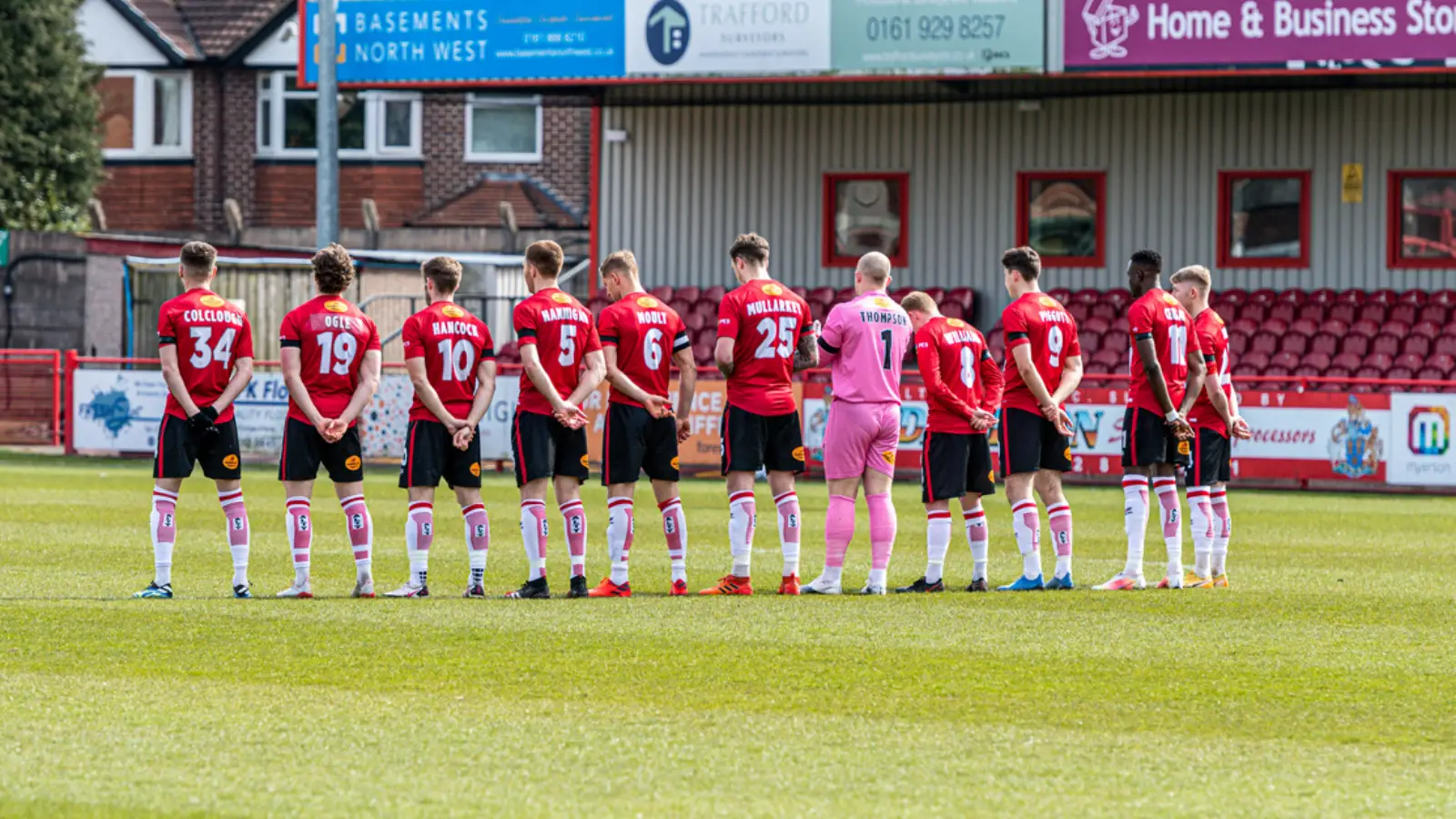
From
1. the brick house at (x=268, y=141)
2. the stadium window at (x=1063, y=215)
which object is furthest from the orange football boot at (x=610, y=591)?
the brick house at (x=268, y=141)

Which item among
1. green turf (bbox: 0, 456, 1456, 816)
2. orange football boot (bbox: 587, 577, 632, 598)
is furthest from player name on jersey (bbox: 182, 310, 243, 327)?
orange football boot (bbox: 587, 577, 632, 598)

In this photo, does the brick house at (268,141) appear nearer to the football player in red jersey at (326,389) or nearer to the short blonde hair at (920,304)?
the short blonde hair at (920,304)

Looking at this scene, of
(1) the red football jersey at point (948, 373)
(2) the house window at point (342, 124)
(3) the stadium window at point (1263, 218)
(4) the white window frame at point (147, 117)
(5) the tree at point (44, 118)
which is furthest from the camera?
(4) the white window frame at point (147, 117)

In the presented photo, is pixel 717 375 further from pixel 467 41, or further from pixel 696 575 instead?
pixel 696 575

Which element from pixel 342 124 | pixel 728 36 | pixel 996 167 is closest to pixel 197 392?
pixel 728 36

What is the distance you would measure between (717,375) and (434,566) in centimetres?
1231

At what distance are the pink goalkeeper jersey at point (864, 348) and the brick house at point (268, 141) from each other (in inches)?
1198

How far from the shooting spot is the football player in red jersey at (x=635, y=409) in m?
11.5

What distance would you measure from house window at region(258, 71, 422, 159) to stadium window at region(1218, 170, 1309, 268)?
19457 mm

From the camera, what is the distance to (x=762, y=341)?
11.6m

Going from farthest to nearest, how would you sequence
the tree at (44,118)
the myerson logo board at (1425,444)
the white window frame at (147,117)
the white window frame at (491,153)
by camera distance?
1. the white window frame at (147,117)
2. the white window frame at (491,153)
3. the tree at (44,118)
4. the myerson logo board at (1425,444)

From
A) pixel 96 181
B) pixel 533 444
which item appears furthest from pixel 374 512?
pixel 96 181

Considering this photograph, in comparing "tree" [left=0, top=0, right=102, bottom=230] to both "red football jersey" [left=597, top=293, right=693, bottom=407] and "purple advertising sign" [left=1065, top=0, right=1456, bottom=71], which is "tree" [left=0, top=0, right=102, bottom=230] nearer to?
"purple advertising sign" [left=1065, top=0, right=1456, bottom=71]

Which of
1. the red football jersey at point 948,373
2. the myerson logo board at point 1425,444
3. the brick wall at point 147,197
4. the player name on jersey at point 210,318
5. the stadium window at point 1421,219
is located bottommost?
the myerson logo board at point 1425,444
